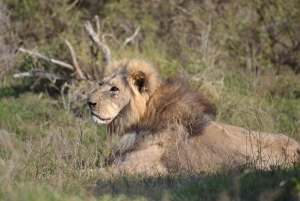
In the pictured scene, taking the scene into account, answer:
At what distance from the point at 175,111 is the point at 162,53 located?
18.4ft

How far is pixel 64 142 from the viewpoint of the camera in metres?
5.92

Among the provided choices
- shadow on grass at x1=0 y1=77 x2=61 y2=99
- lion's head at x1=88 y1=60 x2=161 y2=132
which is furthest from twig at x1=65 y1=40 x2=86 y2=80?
lion's head at x1=88 y1=60 x2=161 y2=132

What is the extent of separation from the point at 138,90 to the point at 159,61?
4544mm

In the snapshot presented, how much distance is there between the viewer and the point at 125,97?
6.17 metres

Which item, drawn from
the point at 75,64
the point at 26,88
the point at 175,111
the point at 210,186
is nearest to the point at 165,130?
the point at 175,111

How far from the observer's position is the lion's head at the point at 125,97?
20.0 feet

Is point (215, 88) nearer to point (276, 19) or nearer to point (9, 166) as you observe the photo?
point (276, 19)

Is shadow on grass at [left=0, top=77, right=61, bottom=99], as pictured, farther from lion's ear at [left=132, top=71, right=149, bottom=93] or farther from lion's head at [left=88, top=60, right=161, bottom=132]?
lion's ear at [left=132, top=71, right=149, bottom=93]

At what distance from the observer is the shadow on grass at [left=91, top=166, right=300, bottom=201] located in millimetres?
4270

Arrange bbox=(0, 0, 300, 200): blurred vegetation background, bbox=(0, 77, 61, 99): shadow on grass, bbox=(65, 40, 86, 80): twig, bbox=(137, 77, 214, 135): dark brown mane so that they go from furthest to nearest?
bbox=(0, 77, 61, 99): shadow on grass
bbox=(65, 40, 86, 80): twig
bbox=(0, 0, 300, 200): blurred vegetation background
bbox=(137, 77, 214, 135): dark brown mane

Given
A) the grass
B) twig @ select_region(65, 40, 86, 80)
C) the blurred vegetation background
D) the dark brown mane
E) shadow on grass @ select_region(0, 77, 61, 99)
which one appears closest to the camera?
the grass

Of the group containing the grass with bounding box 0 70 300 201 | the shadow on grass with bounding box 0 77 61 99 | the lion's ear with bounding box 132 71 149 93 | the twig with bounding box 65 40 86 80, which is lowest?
the shadow on grass with bounding box 0 77 61 99

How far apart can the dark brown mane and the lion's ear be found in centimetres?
14

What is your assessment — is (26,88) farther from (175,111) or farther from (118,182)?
(118,182)
